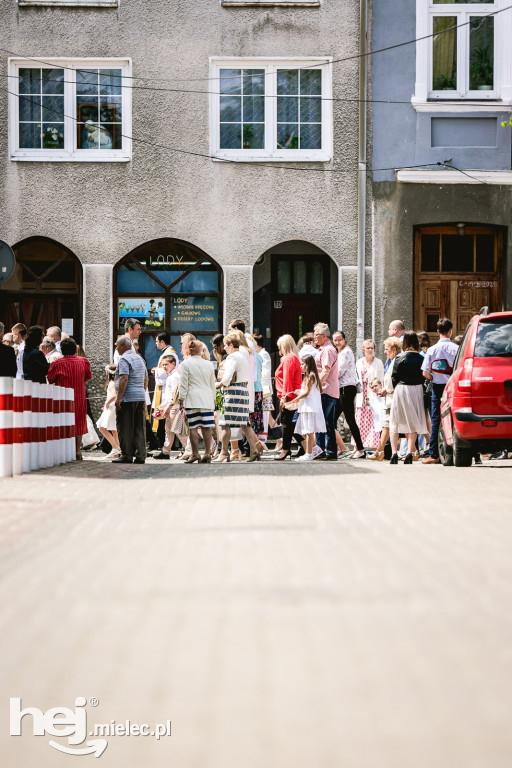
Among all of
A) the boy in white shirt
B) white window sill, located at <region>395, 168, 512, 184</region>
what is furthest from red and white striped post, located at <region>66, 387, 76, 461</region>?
white window sill, located at <region>395, 168, 512, 184</region>

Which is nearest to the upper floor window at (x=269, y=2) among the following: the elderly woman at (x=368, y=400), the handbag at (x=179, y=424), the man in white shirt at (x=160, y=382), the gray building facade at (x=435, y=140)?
the gray building facade at (x=435, y=140)

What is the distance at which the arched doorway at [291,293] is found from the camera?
2497 centimetres

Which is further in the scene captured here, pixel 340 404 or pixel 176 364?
pixel 176 364

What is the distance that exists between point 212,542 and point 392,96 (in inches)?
683

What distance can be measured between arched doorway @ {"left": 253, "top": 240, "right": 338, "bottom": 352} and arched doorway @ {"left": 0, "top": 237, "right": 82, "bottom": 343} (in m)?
3.57

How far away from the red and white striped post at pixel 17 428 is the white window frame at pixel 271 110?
10975 mm

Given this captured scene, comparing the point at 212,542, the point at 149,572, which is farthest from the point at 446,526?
the point at 149,572

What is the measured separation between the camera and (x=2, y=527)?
329 inches

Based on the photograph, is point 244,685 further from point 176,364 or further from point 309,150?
point 309,150

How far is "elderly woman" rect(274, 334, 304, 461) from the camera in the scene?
18.2 meters

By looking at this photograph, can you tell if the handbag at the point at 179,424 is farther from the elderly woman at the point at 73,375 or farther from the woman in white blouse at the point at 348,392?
the woman in white blouse at the point at 348,392

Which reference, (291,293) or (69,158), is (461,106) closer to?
(291,293)

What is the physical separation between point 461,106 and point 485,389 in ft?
33.7

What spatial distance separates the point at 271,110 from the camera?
77.8 ft
